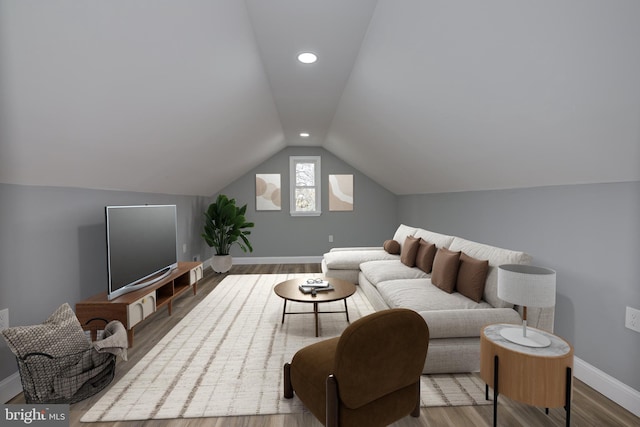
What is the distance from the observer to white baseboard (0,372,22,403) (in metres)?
1.94

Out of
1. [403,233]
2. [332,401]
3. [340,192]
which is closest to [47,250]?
[332,401]

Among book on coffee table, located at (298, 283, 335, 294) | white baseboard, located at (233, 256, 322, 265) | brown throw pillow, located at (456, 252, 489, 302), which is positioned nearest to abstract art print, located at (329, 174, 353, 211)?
white baseboard, located at (233, 256, 322, 265)

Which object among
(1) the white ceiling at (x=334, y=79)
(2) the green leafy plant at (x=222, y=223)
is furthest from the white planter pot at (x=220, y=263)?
(1) the white ceiling at (x=334, y=79)

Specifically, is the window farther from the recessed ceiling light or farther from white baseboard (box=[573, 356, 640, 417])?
white baseboard (box=[573, 356, 640, 417])

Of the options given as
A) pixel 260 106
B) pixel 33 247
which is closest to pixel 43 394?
pixel 33 247

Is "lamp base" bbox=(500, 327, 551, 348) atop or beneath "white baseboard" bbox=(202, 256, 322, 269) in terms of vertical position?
atop

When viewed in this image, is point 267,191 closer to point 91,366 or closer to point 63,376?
point 91,366

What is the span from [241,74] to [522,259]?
274 cm

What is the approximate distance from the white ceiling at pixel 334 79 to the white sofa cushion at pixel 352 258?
1.59 metres

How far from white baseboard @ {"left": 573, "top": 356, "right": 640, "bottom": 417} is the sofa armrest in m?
0.53

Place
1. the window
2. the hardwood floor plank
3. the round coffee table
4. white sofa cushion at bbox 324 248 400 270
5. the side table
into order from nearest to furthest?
the side table, the hardwood floor plank, the round coffee table, white sofa cushion at bbox 324 248 400 270, the window

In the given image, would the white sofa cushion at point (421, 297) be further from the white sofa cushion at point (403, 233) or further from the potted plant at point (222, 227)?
the potted plant at point (222, 227)

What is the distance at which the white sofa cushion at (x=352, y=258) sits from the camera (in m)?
4.37

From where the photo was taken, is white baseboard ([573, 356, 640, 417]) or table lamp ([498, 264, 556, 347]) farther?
white baseboard ([573, 356, 640, 417])
